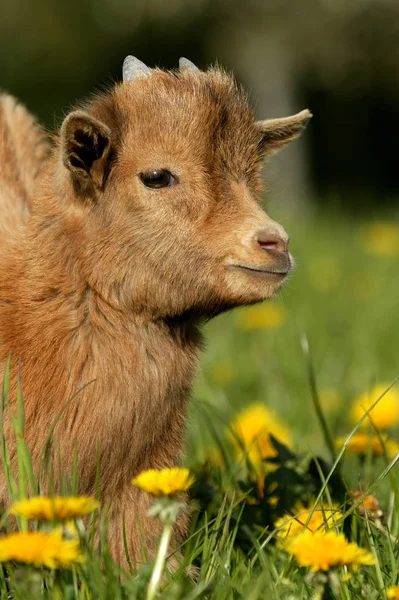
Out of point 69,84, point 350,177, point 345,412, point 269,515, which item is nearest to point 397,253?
point 345,412

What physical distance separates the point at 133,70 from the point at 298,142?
14.4m

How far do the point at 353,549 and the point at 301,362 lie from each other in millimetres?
3909

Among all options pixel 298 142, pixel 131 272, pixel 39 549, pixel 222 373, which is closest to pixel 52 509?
pixel 39 549

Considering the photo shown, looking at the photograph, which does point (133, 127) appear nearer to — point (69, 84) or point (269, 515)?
A: point (269, 515)

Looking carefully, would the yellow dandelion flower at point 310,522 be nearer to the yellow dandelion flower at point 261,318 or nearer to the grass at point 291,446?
the grass at point 291,446

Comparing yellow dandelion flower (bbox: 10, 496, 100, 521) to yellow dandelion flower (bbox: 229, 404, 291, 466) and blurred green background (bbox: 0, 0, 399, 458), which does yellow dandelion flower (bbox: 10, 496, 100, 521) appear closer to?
blurred green background (bbox: 0, 0, 399, 458)

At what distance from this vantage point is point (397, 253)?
9.19 metres

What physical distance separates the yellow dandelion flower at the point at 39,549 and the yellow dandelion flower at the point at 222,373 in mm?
3775

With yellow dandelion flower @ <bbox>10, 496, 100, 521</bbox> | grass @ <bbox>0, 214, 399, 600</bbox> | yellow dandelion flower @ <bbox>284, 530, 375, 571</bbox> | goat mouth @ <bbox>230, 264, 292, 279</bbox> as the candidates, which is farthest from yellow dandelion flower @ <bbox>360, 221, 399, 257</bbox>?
yellow dandelion flower @ <bbox>10, 496, 100, 521</bbox>

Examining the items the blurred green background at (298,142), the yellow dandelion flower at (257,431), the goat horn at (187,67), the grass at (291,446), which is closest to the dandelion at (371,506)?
the grass at (291,446)

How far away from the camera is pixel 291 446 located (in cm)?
501

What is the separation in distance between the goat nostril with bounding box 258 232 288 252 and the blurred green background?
90 cm

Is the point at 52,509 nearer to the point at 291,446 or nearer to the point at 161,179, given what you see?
the point at 161,179

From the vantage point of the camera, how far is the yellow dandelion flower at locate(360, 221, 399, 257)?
9250 millimetres
